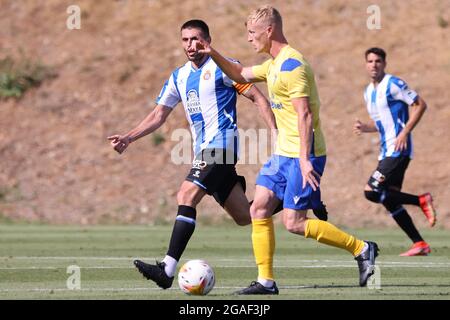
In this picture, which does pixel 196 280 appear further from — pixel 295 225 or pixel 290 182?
pixel 290 182

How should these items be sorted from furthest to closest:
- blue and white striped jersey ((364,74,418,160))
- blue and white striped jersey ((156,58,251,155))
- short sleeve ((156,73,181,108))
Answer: blue and white striped jersey ((364,74,418,160)), short sleeve ((156,73,181,108)), blue and white striped jersey ((156,58,251,155))

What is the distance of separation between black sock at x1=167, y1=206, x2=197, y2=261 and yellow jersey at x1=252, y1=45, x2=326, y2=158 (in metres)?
1.13

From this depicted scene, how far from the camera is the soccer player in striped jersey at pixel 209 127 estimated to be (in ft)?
36.7

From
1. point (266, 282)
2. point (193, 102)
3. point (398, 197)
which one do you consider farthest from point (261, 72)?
point (398, 197)

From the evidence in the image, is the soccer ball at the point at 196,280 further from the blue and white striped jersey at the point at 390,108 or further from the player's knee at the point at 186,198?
the blue and white striped jersey at the point at 390,108

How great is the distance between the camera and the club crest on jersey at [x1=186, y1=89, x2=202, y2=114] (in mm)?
11586

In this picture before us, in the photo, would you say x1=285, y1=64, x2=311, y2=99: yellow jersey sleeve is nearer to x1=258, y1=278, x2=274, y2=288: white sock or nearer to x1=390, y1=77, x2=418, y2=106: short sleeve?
x1=258, y1=278, x2=274, y2=288: white sock

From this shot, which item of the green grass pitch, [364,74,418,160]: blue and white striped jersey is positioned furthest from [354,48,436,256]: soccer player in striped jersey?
the green grass pitch

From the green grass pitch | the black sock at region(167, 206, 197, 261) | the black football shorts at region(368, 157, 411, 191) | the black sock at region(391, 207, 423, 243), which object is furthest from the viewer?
the black football shorts at region(368, 157, 411, 191)

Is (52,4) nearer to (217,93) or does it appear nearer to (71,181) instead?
(71,181)

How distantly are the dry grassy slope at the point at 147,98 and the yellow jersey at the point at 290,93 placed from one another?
13705mm

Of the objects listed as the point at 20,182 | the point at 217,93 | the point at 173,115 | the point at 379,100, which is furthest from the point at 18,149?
the point at 217,93

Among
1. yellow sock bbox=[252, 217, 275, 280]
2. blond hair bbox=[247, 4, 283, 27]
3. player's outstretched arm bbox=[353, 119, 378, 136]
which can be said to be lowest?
yellow sock bbox=[252, 217, 275, 280]

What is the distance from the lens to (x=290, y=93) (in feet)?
33.2
